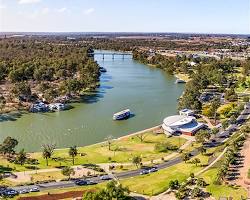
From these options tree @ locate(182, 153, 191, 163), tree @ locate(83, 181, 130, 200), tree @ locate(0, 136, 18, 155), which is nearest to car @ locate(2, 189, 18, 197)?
tree @ locate(83, 181, 130, 200)

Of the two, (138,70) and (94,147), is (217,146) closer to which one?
(94,147)

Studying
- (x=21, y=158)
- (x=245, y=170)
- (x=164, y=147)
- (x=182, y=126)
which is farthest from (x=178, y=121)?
(x=21, y=158)

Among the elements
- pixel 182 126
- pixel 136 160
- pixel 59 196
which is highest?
pixel 182 126

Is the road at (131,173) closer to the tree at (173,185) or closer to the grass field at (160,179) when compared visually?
the grass field at (160,179)

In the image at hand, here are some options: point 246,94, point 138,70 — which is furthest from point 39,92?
point 138,70

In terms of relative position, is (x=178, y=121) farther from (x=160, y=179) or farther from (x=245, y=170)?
(x=160, y=179)
